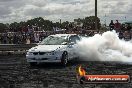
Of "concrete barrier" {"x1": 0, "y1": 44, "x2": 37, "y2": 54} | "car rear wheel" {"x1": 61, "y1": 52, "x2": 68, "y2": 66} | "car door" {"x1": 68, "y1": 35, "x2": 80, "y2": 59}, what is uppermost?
"car door" {"x1": 68, "y1": 35, "x2": 80, "y2": 59}

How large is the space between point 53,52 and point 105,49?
4.37 m

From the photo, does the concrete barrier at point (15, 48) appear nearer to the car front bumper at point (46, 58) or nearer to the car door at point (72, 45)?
the car door at point (72, 45)

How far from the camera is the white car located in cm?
1722

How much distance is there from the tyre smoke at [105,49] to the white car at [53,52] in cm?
116

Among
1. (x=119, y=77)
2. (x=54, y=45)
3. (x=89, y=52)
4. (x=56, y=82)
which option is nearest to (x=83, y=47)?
(x=89, y=52)

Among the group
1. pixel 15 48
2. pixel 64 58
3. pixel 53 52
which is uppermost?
pixel 53 52

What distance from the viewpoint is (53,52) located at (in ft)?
56.3

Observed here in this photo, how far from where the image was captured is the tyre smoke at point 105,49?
19672 mm

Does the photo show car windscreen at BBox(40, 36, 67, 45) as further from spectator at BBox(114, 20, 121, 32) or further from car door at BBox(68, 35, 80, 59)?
spectator at BBox(114, 20, 121, 32)

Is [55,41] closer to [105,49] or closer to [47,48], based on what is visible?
[47,48]

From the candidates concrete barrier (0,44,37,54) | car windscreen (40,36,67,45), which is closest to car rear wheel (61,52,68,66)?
car windscreen (40,36,67,45)

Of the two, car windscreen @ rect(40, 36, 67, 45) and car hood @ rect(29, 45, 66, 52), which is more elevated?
car windscreen @ rect(40, 36, 67, 45)

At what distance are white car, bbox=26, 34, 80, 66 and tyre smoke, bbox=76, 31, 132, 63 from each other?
1.16 metres

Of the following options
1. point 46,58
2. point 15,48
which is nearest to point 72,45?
point 46,58
